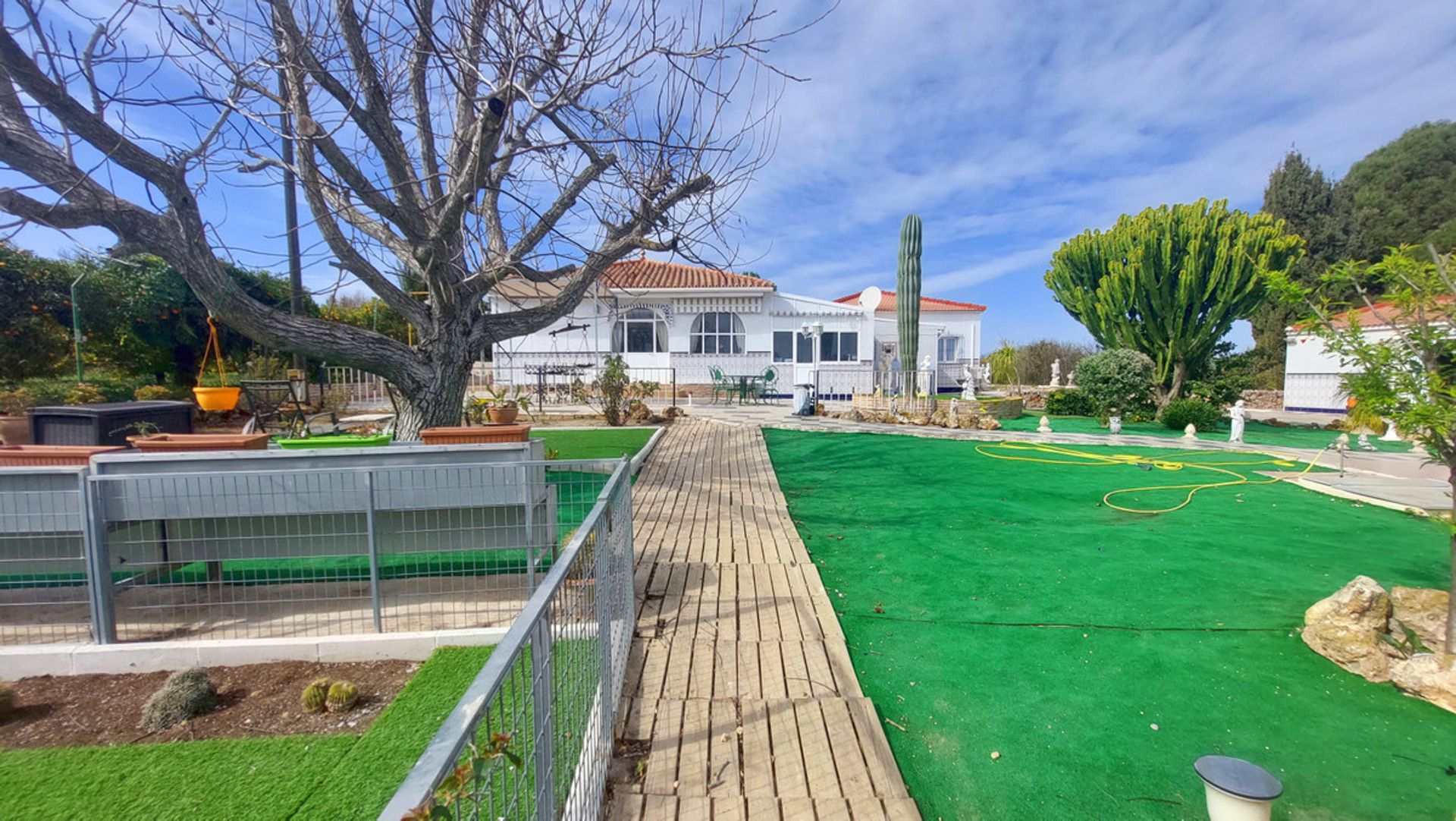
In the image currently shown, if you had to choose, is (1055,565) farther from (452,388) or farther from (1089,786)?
(452,388)

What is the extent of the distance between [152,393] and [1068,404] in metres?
21.6

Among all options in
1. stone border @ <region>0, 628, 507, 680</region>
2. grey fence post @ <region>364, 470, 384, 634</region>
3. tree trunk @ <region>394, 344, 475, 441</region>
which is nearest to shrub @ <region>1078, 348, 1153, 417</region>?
tree trunk @ <region>394, 344, 475, 441</region>

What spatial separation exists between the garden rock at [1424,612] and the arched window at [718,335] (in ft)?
61.8

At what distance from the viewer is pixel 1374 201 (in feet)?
89.0

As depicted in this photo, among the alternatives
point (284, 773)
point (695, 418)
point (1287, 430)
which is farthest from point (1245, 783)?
point (1287, 430)

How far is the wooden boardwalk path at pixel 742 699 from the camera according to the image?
1895mm

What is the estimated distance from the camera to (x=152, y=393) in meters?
10.7

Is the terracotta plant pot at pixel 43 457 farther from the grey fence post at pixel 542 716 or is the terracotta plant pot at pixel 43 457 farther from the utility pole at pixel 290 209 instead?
the grey fence post at pixel 542 716

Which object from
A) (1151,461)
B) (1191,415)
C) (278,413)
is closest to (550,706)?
(1151,461)

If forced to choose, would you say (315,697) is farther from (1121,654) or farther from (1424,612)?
(1424,612)

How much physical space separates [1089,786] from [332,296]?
19.6ft

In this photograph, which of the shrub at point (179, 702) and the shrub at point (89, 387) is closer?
the shrub at point (179, 702)

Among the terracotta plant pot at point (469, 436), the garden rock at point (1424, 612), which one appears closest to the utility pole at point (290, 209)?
the terracotta plant pot at point (469, 436)

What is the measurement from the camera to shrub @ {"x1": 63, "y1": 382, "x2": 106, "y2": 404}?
9141mm
